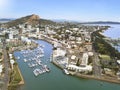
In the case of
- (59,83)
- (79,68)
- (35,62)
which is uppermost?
(79,68)

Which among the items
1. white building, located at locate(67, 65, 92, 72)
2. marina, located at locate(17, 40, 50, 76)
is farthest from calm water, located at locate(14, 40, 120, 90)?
white building, located at locate(67, 65, 92, 72)

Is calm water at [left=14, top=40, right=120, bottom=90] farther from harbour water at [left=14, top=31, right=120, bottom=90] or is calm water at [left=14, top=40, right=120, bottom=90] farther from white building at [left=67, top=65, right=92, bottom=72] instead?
white building at [left=67, top=65, right=92, bottom=72]

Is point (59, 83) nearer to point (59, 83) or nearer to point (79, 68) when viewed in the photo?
point (59, 83)

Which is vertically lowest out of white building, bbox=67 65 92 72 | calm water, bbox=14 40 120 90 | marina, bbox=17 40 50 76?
calm water, bbox=14 40 120 90

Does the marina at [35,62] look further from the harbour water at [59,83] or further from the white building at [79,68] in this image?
the white building at [79,68]

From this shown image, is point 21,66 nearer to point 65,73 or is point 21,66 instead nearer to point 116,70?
point 65,73

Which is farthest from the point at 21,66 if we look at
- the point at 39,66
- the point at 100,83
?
the point at 100,83

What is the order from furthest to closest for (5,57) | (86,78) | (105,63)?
(5,57) < (105,63) < (86,78)

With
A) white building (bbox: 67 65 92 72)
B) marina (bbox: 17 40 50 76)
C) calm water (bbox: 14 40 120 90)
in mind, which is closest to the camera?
calm water (bbox: 14 40 120 90)

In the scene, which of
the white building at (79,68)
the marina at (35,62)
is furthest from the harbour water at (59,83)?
the white building at (79,68)

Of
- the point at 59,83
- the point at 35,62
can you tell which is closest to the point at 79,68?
the point at 59,83

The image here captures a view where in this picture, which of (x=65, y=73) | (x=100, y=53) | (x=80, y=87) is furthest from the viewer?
(x=100, y=53)
